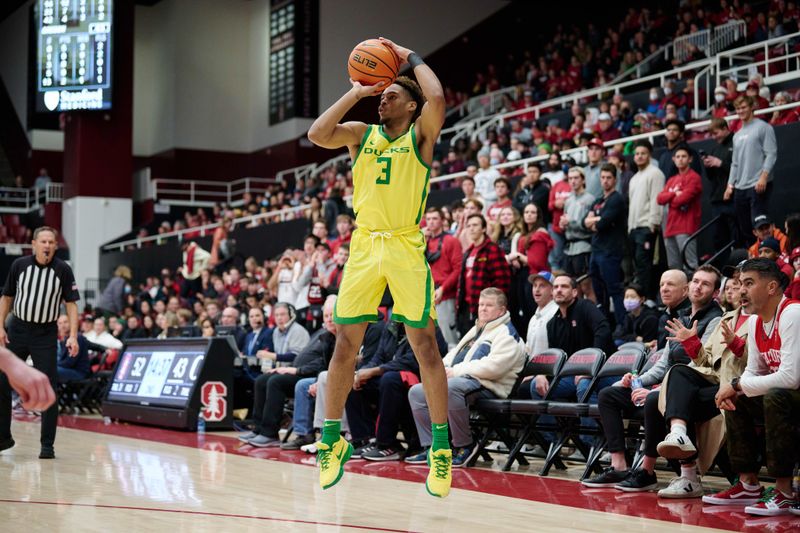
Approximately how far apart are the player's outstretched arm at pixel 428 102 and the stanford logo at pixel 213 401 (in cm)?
618

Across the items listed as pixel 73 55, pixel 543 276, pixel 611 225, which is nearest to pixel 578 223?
pixel 611 225

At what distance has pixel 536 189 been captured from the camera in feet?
38.5

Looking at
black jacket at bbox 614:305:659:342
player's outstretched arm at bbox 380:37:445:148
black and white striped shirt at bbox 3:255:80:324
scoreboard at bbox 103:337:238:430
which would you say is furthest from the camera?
scoreboard at bbox 103:337:238:430

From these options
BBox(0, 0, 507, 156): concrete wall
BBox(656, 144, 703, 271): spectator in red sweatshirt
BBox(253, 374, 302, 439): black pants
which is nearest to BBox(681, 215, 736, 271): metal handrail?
BBox(656, 144, 703, 271): spectator in red sweatshirt

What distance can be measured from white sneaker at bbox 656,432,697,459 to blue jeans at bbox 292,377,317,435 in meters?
4.11

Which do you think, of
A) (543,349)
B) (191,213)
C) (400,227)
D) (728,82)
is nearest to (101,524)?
(400,227)

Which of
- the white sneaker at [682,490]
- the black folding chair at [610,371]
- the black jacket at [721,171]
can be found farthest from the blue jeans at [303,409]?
the black jacket at [721,171]

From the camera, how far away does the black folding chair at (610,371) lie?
7094 mm

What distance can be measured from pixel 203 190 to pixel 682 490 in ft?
83.9

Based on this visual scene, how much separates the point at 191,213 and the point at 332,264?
16760 millimetres

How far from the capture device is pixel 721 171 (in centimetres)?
1041

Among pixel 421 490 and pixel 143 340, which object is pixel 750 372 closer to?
pixel 421 490

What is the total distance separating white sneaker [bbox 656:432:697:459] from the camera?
5953 millimetres

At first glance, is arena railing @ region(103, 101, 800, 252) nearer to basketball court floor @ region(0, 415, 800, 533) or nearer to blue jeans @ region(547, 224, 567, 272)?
blue jeans @ region(547, 224, 567, 272)
